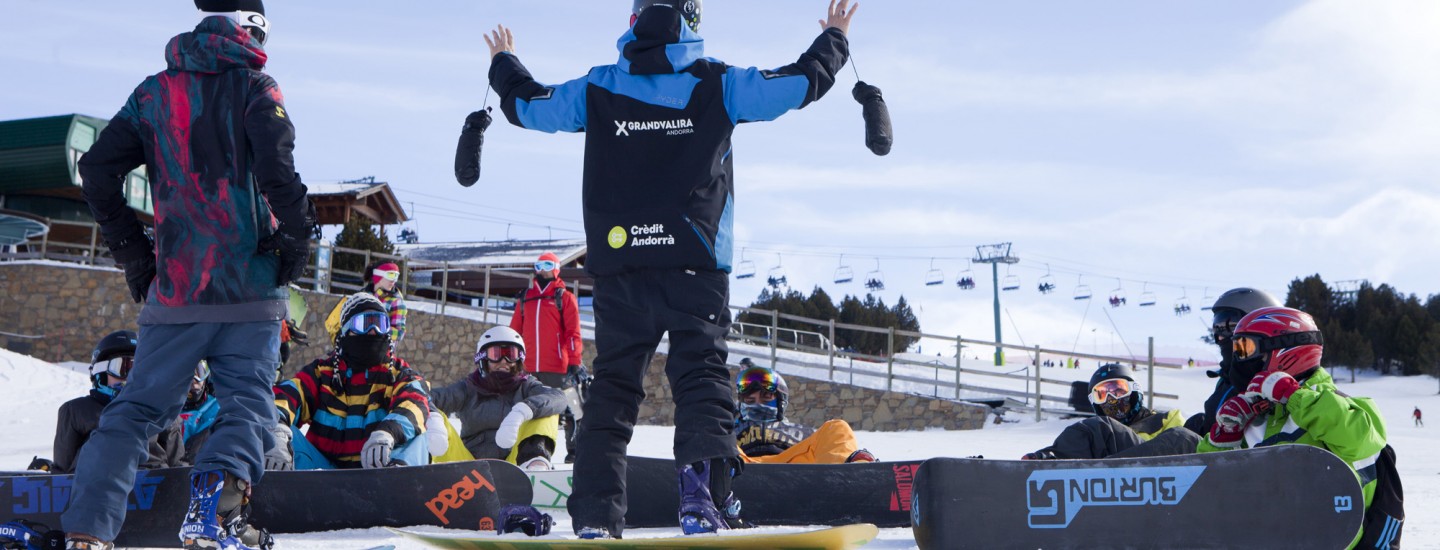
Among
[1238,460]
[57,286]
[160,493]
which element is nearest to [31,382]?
[57,286]

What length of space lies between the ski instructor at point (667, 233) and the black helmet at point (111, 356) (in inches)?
81.7

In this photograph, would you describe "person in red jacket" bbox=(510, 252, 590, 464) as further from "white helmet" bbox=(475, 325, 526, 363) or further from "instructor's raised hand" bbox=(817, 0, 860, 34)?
"instructor's raised hand" bbox=(817, 0, 860, 34)

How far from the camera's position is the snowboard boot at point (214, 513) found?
346cm

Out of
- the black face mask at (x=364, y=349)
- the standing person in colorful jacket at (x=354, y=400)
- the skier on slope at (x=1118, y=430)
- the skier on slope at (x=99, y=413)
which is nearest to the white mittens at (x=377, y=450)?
the standing person in colorful jacket at (x=354, y=400)

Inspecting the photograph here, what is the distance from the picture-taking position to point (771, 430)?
6.29 metres

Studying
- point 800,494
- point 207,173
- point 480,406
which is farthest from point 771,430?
point 207,173

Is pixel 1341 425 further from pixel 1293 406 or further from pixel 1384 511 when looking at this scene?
pixel 1384 511

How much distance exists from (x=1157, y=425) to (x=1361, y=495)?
1.93 meters

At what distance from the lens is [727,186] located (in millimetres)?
3551

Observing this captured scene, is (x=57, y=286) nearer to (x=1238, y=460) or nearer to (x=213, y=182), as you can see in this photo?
(x=213, y=182)

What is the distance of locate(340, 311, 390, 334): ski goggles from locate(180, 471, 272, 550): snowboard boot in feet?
4.59

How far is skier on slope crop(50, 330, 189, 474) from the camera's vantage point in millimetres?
4316

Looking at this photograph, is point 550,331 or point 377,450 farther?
point 550,331

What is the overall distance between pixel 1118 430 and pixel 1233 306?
102 cm
